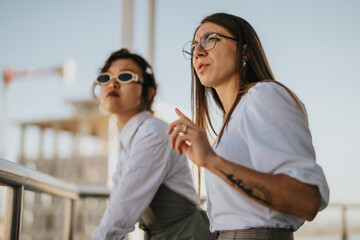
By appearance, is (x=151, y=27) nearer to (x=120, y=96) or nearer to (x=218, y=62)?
(x=120, y=96)

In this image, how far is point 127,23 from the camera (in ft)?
11.1

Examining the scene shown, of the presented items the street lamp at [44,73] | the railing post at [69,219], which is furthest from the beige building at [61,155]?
the railing post at [69,219]

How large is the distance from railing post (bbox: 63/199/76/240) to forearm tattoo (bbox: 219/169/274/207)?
1.67 meters

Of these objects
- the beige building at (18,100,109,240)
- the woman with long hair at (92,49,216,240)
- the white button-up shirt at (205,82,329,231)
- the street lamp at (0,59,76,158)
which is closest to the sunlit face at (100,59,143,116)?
the woman with long hair at (92,49,216,240)

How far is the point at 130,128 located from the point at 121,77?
0.30 meters

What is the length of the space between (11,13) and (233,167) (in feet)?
136

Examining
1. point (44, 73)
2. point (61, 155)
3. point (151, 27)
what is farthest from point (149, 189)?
point (44, 73)

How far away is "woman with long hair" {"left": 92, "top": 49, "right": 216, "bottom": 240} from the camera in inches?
62.3

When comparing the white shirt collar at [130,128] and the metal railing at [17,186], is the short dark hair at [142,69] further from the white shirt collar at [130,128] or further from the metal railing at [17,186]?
the metal railing at [17,186]

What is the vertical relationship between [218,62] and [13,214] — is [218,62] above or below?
above

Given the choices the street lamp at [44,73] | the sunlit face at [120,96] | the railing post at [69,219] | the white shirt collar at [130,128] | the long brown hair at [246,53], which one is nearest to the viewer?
the long brown hair at [246,53]

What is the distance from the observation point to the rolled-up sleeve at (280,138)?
0.88 meters

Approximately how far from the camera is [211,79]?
1226 millimetres

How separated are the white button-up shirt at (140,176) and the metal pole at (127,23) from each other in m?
1.47
